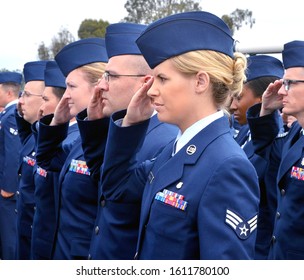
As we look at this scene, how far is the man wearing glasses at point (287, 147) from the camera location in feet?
10.8

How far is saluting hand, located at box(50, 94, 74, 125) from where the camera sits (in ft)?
13.0

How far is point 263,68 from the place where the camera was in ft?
16.1

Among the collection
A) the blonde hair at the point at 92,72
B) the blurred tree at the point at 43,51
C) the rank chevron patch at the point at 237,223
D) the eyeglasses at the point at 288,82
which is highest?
the blonde hair at the point at 92,72

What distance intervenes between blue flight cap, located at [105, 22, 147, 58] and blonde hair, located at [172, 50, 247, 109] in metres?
0.90

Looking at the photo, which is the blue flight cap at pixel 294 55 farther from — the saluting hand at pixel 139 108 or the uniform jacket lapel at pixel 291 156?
the saluting hand at pixel 139 108

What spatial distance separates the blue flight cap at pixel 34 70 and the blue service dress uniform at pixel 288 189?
→ 2.59 meters

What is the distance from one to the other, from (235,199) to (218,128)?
0.36 meters

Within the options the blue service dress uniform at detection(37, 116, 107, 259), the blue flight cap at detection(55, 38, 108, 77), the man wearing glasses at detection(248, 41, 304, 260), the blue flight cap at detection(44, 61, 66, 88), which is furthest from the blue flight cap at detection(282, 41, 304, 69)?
the blue flight cap at detection(44, 61, 66, 88)

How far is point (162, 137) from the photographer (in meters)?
3.02

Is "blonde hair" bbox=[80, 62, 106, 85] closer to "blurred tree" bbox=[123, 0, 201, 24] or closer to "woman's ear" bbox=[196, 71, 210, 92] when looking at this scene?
"woman's ear" bbox=[196, 71, 210, 92]

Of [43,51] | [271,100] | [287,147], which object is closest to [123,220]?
[287,147]

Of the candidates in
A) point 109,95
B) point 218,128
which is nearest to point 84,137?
point 109,95

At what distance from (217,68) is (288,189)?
4.32ft

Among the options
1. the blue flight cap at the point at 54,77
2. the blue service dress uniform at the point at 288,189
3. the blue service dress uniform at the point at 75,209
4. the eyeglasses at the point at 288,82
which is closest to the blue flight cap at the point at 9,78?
the blue flight cap at the point at 54,77
